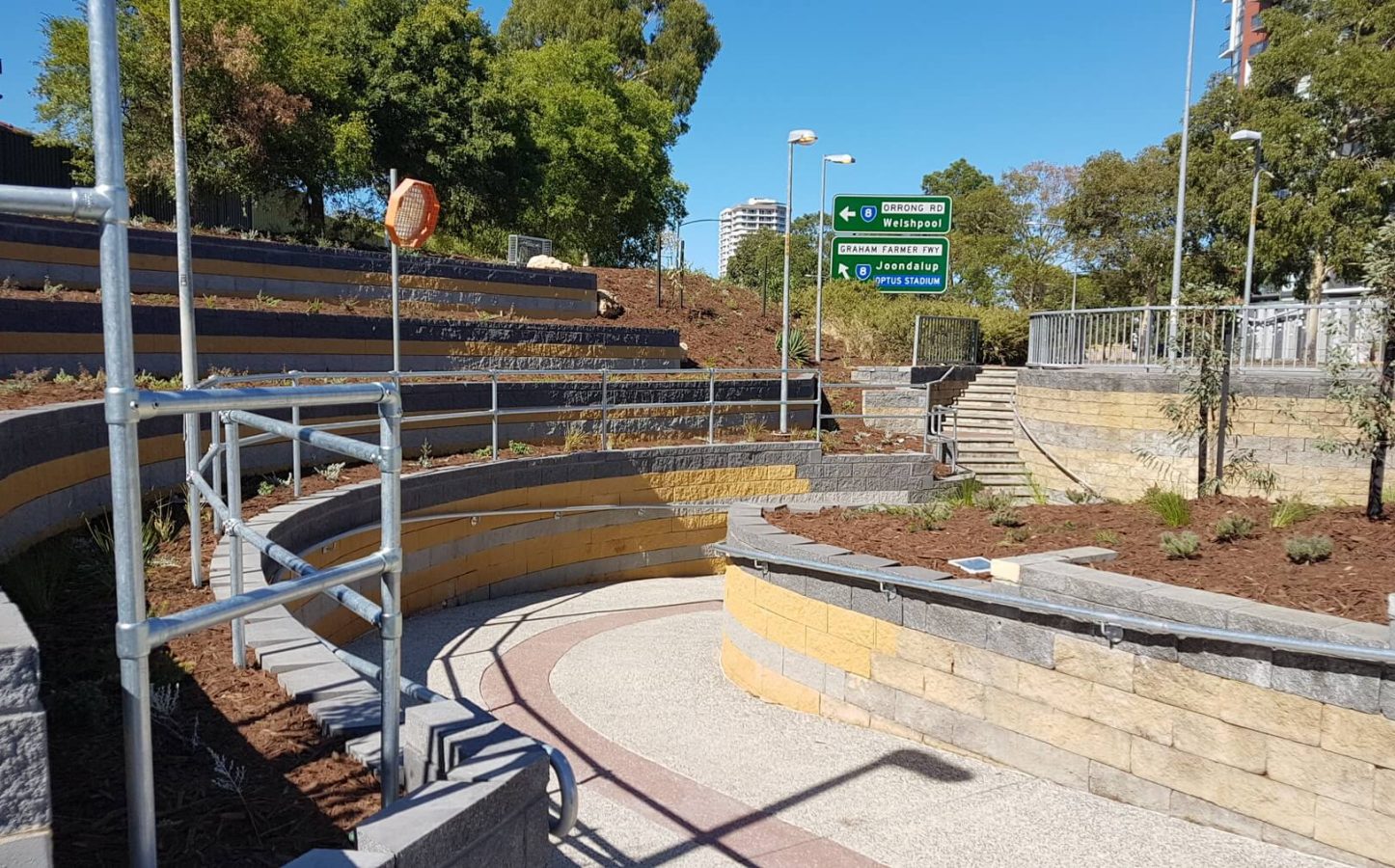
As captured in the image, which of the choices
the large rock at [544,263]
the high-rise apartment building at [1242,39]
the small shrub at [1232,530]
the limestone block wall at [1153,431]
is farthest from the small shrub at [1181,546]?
the high-rise apartment building at [1242,39]

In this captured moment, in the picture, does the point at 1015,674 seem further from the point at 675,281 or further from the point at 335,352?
the point at 675,281

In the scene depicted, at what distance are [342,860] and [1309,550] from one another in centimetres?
605

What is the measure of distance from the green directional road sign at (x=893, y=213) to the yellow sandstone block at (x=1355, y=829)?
15.4 metres

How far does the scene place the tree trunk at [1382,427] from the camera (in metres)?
6.99

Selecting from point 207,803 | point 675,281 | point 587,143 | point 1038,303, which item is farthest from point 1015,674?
point 1038,303

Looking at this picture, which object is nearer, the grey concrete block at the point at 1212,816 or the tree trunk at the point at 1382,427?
the grey concrete block at the point at 1212,816

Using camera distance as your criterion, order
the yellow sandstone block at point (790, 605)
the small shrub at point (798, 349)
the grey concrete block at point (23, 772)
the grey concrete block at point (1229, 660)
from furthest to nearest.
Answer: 1. the small shrub at point (798, 349)
2. the yellow sandstone block at point (790, 605)
3. the grey concrete block at point (1229, 660)
4. the grey concrete block at point (23, 772)

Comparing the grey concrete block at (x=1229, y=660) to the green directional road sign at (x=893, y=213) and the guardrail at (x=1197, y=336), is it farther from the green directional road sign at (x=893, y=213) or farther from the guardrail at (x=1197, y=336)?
the green directional road sign at (x=893, y=213)

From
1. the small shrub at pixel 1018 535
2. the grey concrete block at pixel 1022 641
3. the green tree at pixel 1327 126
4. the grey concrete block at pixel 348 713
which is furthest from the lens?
the green tree at pixel 1327 126

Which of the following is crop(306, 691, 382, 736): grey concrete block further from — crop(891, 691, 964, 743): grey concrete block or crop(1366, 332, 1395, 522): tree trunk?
crop(1366, 332, 1395, 522): tree trunk

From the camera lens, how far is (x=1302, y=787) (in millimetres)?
4406

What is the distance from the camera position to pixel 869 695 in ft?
20.7

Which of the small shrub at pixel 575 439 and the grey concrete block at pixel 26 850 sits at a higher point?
the grey concrete block at pixel 26 850

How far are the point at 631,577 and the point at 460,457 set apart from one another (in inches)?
117
